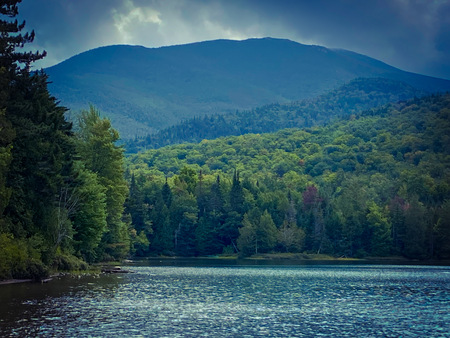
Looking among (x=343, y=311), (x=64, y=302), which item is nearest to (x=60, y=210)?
(x=64, y=302)

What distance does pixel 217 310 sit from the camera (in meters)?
45.2

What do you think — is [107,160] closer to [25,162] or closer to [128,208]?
[25,162]

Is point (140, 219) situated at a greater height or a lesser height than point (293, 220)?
lesser

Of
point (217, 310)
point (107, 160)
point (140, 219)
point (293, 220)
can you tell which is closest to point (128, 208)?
point (140, 219)

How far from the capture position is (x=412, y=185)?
17738 centimetres

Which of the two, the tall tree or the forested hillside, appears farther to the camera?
the forested hillside

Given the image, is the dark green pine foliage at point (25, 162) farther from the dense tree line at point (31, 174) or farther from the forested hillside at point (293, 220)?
the forested hillside at point (293, 220)

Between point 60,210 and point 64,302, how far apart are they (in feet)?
94.7

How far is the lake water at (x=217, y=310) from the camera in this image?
35.8m

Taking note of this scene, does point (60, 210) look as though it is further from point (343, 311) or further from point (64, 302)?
point (343, 311)

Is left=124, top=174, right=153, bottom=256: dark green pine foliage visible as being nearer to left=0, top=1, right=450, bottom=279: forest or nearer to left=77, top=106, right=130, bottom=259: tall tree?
left=0, top=1, right=450, bottom=279: forest

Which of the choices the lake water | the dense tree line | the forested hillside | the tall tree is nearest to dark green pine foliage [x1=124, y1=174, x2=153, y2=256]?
the forested hillside

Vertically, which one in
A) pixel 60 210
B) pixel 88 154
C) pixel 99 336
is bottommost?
pixel 99 336

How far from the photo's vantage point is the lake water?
35.8m
